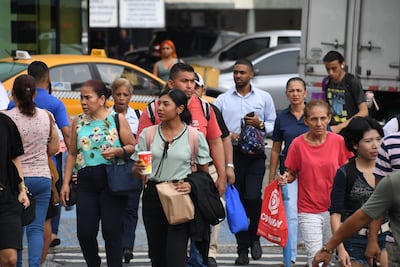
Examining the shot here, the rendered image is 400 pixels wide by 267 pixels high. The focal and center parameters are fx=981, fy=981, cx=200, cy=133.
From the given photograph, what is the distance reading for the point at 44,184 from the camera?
750cm

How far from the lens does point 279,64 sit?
18.9m

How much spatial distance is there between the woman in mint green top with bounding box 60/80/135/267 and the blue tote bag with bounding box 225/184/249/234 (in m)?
0.85

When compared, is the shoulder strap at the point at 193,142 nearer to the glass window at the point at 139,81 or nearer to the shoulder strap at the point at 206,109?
the shoulder strap at the point at 206,109

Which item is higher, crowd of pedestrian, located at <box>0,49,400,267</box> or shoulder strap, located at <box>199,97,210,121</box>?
shoulder strap, located at <box>199,97,210,121</box>

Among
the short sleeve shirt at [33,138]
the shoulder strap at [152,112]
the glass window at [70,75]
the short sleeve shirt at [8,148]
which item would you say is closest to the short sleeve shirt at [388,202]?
the shoulder strap at [152,112]

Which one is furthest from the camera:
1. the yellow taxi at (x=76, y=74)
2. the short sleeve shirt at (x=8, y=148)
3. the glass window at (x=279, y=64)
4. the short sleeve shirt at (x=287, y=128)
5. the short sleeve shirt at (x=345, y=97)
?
the glass window at (x=279, y=64)

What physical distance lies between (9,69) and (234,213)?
582 cm

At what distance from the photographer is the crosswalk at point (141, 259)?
8.88m

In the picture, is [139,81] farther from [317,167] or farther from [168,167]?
[168,167]

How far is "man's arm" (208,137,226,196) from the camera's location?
7.41 metres

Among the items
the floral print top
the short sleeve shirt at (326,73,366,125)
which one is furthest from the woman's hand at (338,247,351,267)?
the short sleeve shirt at (326,73,366,125)

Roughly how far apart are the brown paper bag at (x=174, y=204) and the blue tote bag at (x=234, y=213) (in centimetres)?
100

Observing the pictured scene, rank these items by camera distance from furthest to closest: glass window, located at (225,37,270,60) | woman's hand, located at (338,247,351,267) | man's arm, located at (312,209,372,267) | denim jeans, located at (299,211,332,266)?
glass window, located at (225,37,270,60)
denim jeans, located at (299,211,332,266)
woman's hand, located at (338,247,351,267)
man's arm, located at (312,209,372,267)

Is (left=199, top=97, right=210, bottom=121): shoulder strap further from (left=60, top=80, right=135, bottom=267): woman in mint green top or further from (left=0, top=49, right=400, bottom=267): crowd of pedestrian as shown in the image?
(left=60, top=80, right=135, bottom=267): woman in mint green top
